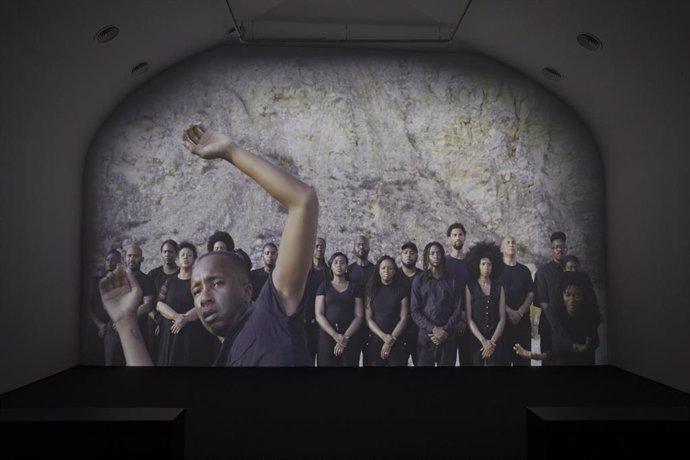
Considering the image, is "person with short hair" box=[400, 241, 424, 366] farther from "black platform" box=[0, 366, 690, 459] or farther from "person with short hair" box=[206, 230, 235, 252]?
"person with short hair" box=[206, 230, 235, 252]

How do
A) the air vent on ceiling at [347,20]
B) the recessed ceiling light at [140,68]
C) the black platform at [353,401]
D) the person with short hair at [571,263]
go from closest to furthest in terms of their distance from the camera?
the black platform at [353,401], the air vent on ceiling at [347,20], the recessed ceiling light at [140,68], the person with short hair at [571,263]

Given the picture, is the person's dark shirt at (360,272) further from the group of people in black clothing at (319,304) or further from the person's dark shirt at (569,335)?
the person's dark shirt at (569,335)

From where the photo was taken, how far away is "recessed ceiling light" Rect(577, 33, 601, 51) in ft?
24.8

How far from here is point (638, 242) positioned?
8359 mm

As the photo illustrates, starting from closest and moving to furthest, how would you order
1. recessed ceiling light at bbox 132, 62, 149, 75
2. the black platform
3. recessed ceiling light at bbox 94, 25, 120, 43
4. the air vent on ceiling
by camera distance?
the black platform, recessed ceiling light at bbox 94, 25, 120, 43, the air vent on ceiling, recessed ceiling light at bbox 132, 62, 149, 75

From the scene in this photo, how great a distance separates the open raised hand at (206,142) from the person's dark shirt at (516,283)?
4.22m

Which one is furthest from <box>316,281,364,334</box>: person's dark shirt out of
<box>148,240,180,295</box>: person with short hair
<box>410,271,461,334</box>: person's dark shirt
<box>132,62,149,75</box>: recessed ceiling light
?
<box>132,62,149,75</box>: recessed ceiling light

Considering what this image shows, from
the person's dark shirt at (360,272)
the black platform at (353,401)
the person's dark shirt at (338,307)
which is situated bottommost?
the black platform at (353,401)

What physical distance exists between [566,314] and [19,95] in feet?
24.2

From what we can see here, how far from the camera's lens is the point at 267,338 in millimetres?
8992

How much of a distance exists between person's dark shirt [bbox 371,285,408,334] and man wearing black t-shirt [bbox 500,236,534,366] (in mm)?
1476

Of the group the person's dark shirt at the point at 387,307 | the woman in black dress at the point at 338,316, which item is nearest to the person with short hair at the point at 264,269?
the woman in black dress at the point at 338,316

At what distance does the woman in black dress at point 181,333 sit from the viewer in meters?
8.95

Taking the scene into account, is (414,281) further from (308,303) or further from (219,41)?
(219,41)
